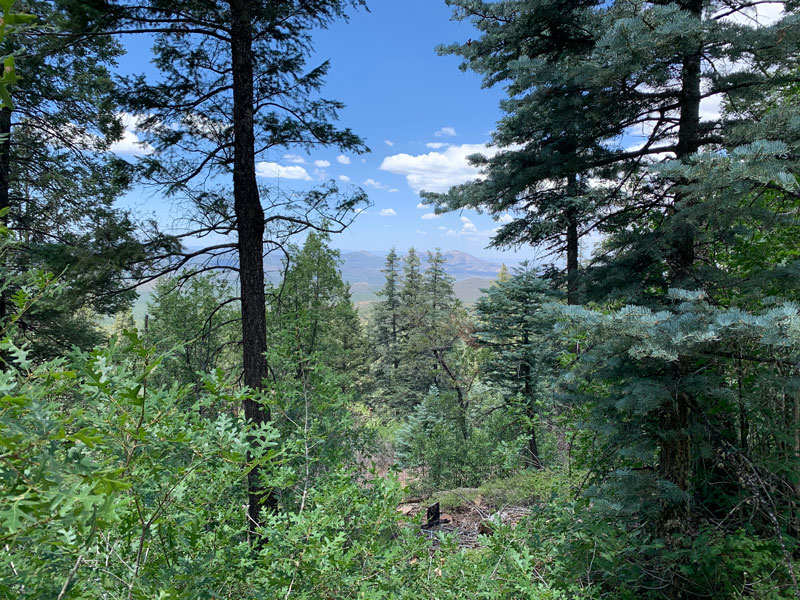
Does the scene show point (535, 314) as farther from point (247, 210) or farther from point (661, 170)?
point (247, 210)

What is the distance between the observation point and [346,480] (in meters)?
2.52

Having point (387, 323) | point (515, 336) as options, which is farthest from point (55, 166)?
point (387, 323)

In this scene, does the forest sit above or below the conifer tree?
above

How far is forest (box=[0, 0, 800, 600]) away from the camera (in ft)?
4.55

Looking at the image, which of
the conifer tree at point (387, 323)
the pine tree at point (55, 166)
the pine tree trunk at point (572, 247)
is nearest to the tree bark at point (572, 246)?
the pine tree trunk at point (572, 247)

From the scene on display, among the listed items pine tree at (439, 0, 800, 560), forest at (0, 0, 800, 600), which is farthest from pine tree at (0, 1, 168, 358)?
pine tree at (439, 0, 800, 560)

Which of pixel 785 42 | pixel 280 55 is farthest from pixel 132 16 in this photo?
pixel 785 42

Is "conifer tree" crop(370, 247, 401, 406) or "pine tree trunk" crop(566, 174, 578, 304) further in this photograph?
"conifer tree" crop(370, 247, 401, 406)

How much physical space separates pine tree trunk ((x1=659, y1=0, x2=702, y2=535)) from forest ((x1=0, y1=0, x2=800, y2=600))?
0.02 meters

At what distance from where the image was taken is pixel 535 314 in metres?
4.24

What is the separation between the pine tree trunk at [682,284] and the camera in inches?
131

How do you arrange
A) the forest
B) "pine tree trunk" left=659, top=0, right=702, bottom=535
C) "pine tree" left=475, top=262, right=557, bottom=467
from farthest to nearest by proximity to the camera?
"pine tree" left=475, top=262, right=557, bottom=467 < "pine tree trunk" left=659, top=0, right=702, bottom=535 < the forest

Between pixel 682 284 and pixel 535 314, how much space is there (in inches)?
52.7

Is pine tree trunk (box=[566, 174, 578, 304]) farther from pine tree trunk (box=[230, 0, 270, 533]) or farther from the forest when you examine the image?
pine tree trunk (box=[230, 0, 270, 533])
